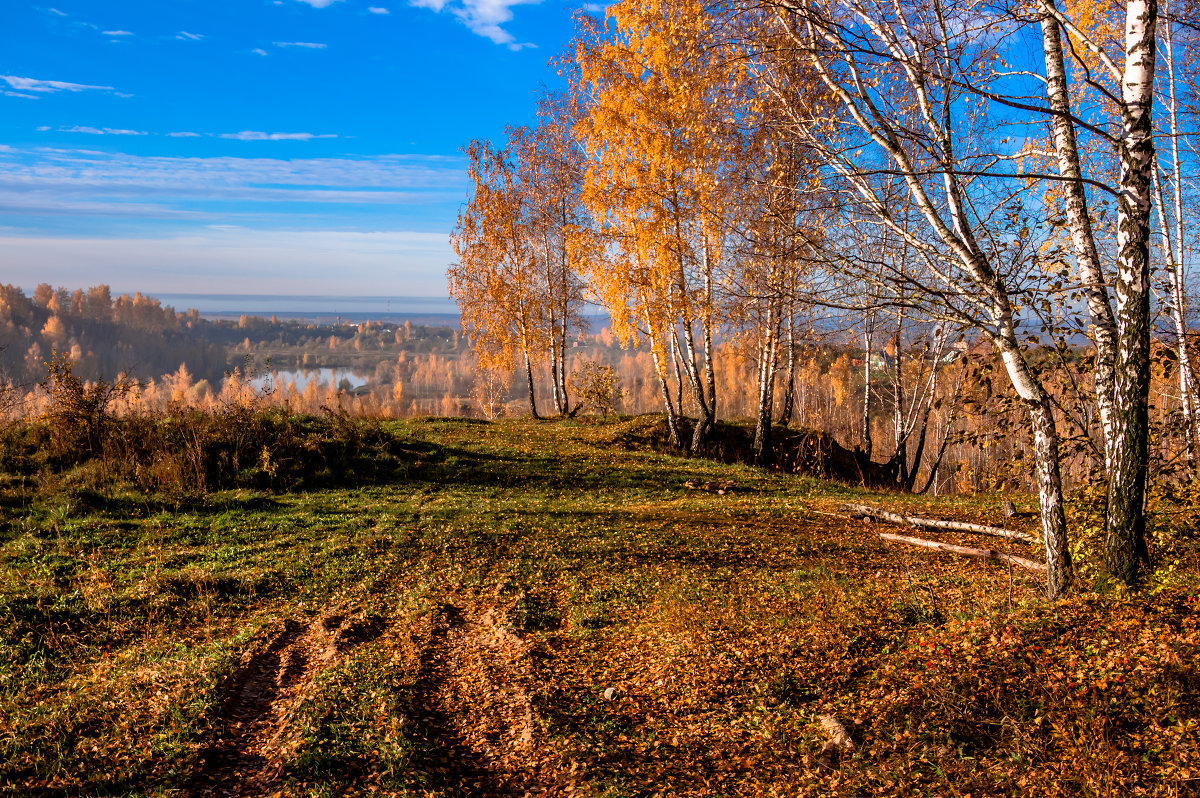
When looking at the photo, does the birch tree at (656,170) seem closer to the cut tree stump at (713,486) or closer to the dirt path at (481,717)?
the cut tree stump at (713,486)

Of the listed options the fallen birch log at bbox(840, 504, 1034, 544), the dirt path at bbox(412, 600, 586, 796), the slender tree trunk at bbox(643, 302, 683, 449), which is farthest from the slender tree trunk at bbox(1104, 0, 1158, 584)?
the slender tree trunk at bbox(643, 302, 683, 449)

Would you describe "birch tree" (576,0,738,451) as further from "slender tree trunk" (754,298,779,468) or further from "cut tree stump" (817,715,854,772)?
"cut tree stump" (817,715,854,772)

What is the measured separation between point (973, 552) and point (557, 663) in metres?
5.58

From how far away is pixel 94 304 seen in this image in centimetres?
12962

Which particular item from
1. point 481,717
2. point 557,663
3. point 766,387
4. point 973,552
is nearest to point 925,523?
point 973,552

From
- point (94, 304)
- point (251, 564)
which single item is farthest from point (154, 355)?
point (251, 564)

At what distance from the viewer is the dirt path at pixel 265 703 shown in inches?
164

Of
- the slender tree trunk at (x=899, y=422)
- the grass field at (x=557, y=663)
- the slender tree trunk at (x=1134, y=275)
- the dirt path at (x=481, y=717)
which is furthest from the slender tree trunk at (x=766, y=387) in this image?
the dirt path at (x=481, y=717)

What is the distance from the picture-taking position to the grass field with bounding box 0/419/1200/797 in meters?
4.02

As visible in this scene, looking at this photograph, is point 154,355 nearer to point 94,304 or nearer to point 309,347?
point 94,304

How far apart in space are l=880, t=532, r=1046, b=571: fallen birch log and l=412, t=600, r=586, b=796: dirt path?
5335 mm

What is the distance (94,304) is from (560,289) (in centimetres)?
14801

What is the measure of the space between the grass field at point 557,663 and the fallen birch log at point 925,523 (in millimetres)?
373

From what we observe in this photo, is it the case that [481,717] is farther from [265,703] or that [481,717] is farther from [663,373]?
[663,373]
